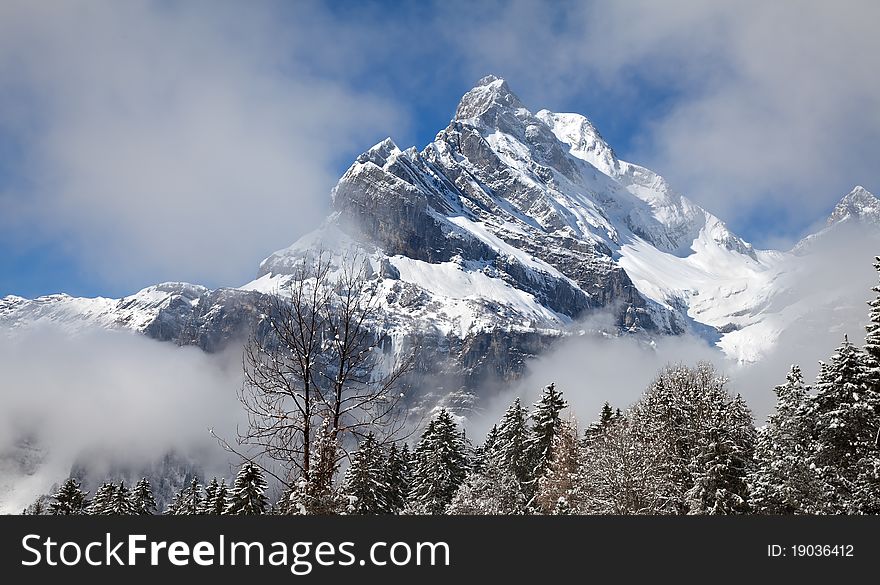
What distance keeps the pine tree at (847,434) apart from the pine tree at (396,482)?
24333 mm

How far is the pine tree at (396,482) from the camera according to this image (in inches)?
1871

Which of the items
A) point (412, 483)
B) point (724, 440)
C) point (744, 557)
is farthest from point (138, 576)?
point (412, 483)

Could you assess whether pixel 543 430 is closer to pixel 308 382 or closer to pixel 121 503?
pixel 121 503

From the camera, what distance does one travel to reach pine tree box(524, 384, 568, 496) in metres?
45.5

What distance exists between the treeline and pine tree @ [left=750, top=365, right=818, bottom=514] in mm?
55

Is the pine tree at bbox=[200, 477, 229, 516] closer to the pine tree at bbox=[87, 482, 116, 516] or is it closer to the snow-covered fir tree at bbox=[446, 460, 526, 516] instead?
the pine tree at bbox=[87, 482, 116, 516]

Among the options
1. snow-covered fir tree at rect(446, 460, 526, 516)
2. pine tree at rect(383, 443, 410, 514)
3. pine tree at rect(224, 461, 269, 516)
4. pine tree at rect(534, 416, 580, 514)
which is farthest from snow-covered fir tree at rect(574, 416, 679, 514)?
pine tree at rect(224, 461, 269, 516)

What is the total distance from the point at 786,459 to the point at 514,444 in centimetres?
2065

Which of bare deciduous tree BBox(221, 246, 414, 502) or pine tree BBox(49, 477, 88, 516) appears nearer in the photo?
bare deciduous tree BBox(221, 246, 414, 502)

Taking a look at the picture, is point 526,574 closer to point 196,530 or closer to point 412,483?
point 196,530

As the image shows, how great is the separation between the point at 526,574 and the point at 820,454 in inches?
930

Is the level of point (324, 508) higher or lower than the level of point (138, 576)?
higher

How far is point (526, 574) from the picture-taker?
9023 millimetres

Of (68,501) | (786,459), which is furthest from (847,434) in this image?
(68,501)
